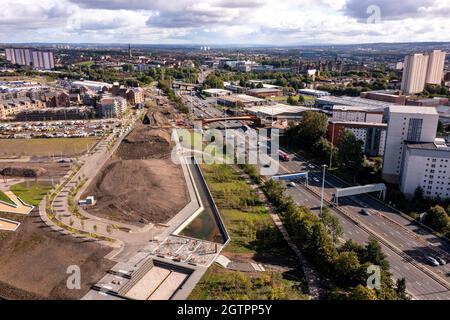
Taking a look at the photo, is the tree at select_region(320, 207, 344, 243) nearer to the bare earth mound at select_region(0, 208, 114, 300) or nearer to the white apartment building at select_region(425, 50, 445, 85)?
the bare earth mound at select_region(0, 208, 114, 300)

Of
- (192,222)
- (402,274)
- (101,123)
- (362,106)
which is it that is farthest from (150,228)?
(362,106)

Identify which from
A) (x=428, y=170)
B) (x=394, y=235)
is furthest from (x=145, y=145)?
(x=428, y=170)

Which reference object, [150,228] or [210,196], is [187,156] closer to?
[210,196]

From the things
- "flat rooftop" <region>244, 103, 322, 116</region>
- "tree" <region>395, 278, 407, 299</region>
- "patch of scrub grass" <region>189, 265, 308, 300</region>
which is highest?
"flat rooftop" <region>244, 103, 322, 116</region>

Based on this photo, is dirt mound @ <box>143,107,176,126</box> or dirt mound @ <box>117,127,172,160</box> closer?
dirt mound @ <box>117,127,172,160</box>

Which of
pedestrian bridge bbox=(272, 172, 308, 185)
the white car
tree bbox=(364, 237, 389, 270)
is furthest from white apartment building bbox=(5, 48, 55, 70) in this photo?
the white car

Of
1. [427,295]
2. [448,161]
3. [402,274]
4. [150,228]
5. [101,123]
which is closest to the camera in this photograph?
[427,295]
